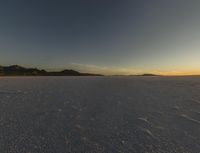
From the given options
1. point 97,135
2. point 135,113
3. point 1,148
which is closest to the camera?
point 1,148

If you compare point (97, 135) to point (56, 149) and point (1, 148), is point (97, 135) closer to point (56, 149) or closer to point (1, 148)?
point (56, 149)

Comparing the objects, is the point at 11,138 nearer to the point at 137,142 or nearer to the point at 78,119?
the point at 78,119

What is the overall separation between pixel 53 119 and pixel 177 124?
451 cm

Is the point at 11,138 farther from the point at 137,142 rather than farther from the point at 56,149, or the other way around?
the point at 137,142

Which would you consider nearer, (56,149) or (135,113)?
(56,149)

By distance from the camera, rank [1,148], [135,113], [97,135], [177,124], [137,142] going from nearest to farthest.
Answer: [1,148] < [137,142] < [97,135] < [177,124] < [135,113]

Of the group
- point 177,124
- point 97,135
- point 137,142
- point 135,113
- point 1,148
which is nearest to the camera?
point 1,148

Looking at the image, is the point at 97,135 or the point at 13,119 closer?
the point at 97,135

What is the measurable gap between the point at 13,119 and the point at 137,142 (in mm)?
4420

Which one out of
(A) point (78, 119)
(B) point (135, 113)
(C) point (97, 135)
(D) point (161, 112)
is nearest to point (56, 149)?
(C) point (97, 135)

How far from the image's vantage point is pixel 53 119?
18.7 ft

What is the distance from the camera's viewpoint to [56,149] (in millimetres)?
3838

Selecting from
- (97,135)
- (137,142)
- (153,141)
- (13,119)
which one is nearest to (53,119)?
(13,119)

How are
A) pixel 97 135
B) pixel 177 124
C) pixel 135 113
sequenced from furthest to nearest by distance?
pixel 135 113 < pixel 177 124 < pixel 97 135
